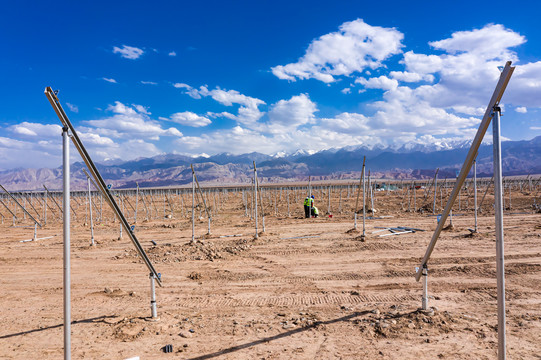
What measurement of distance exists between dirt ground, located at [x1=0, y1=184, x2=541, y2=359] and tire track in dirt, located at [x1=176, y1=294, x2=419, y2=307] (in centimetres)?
5

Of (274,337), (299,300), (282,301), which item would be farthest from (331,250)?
(274,337)

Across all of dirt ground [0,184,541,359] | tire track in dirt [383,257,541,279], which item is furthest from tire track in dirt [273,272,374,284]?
tire track in dirt [383,257,541,279]

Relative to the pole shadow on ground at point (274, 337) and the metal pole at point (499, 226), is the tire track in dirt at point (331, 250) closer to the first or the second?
the pole shadow on ground at point (274, 337)

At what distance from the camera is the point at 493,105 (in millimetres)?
3645

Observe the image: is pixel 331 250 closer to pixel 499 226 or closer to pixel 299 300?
pixel 299 300

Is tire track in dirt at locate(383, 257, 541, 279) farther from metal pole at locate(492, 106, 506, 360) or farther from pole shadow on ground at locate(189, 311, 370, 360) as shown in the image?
metal pole at locate(492, 106, 506, 360)

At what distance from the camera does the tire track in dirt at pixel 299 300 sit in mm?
7289

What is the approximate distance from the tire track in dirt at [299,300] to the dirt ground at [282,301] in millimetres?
46

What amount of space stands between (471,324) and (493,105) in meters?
4.31

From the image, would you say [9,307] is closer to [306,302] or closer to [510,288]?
[306,302]

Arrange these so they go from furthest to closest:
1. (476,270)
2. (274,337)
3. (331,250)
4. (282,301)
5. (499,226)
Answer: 1. (331,250)
2. (476,270)
3. (282,301)
4. (274,337)
5. (499,226)

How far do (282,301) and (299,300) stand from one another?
1.34 feet

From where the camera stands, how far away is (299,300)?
→ 297 inches

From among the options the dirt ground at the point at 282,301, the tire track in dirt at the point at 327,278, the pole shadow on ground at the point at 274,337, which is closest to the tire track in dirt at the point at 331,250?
the dirt ground at the point at 282,301
